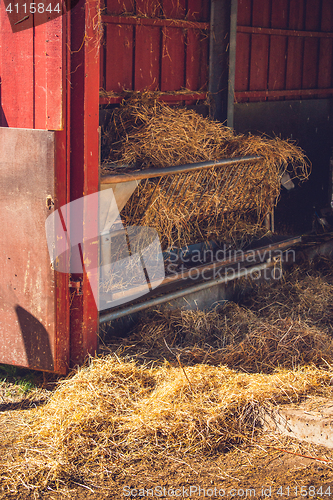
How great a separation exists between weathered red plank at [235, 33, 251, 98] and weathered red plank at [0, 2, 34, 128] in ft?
11.9

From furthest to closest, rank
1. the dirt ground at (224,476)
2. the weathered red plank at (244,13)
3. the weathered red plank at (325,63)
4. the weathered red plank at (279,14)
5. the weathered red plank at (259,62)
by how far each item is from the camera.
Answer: the weathered red plank at (325,63), the weathered red plank at (279,14), the weathered red plank at (259,62), the weathered red plank at (244,13), the dirt ground at (224,476)

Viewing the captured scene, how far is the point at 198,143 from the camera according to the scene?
5051mm

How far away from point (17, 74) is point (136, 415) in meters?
2.31

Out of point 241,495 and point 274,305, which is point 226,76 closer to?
point 274,305

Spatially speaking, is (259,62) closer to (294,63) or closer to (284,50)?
(284,50)

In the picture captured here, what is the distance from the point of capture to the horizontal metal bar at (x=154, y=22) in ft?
16.9

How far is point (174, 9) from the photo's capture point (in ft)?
19.1

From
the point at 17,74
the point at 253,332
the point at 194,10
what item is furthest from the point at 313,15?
the point at 17,74

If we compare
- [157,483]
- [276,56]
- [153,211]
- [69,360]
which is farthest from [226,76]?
[157,483]

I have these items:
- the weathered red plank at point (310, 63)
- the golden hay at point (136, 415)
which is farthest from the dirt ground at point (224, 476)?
the weathered red plank at point (310, 63)

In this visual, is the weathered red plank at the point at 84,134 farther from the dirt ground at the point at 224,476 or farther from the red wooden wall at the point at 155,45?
the red wooden wall at the point at 155,45

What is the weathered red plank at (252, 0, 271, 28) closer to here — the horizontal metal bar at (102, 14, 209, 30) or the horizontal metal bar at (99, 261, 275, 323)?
the horizontal metal bar at (102, 14, 209, 30)

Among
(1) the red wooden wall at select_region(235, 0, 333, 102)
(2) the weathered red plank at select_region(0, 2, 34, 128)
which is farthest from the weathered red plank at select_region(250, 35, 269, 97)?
(2) the weathered red plank at select_region(0, 2, 34, 128)

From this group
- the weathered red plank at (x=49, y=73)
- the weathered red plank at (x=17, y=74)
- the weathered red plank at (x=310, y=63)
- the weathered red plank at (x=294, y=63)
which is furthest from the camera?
the weathered red plank at (x=310, y=63)
